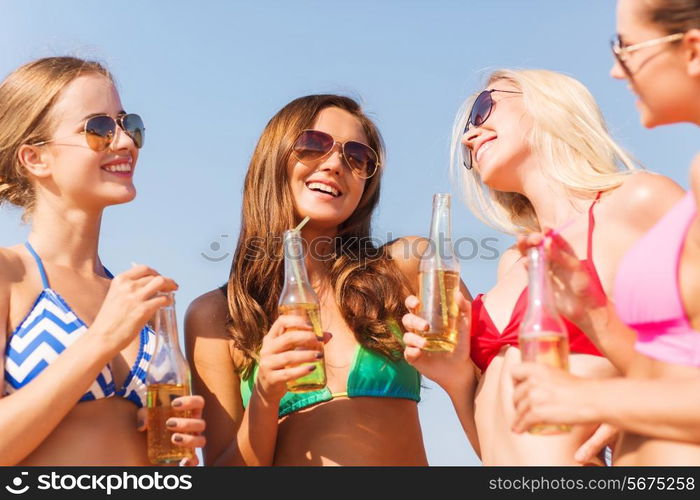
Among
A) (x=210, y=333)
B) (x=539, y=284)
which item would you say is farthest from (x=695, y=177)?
(x=210, y=333)

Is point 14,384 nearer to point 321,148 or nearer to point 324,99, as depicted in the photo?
point 321,148

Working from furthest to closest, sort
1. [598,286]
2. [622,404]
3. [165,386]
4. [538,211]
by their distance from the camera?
1. [538,211]
2. [165,386]
3. [598,286]
4. [622,404]

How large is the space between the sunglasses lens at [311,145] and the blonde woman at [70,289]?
1084mm

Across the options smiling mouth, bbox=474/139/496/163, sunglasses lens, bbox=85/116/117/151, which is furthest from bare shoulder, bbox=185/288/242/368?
smiling mouth, bbox=474/139/496/163

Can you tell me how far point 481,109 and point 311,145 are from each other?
114 cm

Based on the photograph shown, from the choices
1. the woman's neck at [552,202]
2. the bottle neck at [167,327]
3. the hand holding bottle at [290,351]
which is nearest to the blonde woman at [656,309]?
the woman's neck at [552,202]

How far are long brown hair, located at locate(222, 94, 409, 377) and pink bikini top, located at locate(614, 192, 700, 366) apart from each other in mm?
2207

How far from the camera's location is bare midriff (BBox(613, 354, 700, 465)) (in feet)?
10.4

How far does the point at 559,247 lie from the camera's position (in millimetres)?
3777

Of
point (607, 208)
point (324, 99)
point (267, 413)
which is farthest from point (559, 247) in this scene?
point (324, 99)

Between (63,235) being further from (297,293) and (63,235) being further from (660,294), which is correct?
(660,294)

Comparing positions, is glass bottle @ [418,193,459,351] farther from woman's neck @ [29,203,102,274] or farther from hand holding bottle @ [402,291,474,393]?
woman's neck @ [29,203,102,274]

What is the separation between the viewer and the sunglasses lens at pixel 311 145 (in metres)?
5.78

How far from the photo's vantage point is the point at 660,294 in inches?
128
